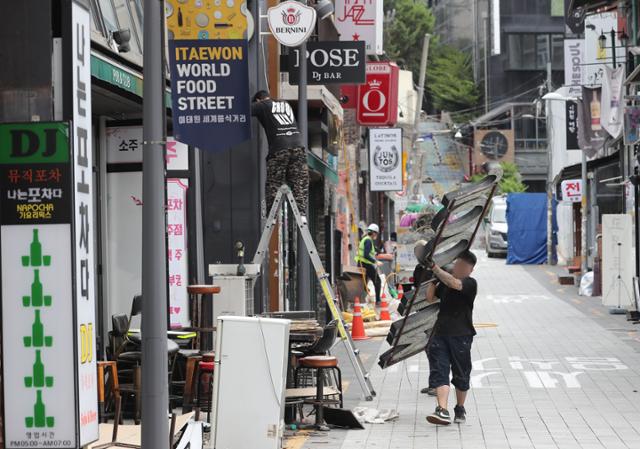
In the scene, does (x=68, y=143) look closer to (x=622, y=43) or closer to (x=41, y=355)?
(x=41, y=355)

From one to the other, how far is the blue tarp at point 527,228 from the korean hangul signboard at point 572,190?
9.86 m

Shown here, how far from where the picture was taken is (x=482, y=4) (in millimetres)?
90000

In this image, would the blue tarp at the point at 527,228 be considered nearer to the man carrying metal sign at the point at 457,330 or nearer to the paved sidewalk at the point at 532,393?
the paved sidewalk at the point at 532,393

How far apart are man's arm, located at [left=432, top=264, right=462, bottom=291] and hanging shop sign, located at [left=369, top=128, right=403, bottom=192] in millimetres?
29564

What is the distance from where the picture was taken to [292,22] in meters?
16.7

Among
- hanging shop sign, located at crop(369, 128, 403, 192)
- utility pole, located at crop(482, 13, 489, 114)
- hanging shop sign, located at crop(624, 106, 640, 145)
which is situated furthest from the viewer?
utility pole, located at crop(482, 13, 489, 114)

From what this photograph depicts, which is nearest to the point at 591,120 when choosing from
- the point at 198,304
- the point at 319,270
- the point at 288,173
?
the point at 288,173

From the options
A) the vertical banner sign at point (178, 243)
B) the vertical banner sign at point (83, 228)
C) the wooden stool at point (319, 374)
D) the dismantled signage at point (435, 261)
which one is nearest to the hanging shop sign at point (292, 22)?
the vertical banner sign at point (178, 243)

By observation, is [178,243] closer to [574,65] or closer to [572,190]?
[574,65]

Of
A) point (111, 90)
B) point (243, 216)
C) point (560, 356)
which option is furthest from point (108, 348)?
point (560, 356)

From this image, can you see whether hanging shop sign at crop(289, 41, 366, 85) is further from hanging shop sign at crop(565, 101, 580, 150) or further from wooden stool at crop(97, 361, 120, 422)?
hanging shop sign at crop(565, 101, 580, 150)

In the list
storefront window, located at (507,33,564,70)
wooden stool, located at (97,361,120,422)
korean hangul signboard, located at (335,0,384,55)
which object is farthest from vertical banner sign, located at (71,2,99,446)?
storefront window, located at (507,33,564,70)

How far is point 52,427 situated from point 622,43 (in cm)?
2839

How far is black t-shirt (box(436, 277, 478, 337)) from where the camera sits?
43.5ft
